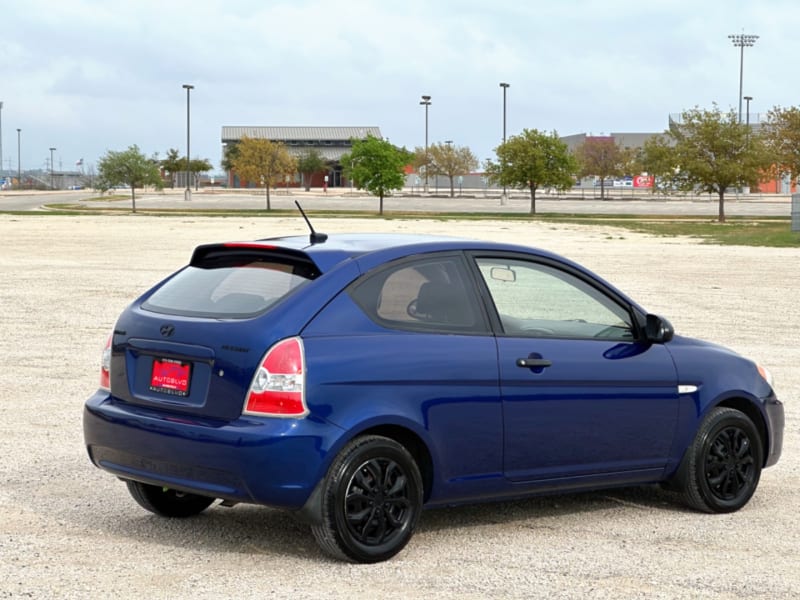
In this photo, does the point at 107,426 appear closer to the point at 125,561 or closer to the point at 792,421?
the point at 125,561

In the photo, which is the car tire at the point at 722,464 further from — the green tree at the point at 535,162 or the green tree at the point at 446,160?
the green tree at the point at 446,160

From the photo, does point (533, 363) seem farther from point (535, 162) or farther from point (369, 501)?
point (535, 162)

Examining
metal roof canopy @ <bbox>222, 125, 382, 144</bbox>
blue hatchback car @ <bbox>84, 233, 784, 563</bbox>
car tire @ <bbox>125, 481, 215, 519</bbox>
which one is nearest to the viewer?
blue hatchback car @ <bbox>84, 233, 784, 563</bbox>

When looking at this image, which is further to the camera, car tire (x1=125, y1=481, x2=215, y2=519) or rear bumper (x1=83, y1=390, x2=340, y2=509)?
car tire (x1=125, y1=481, x2=215, y2=519)

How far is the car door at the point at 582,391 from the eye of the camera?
21.4ft

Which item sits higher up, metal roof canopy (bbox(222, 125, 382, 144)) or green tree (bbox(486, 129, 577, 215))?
metal roof canopy (bbox(222, 125, 382, 144))

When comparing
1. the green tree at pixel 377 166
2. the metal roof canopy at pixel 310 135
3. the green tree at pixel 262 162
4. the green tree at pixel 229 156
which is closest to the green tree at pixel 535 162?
the green tree at pixel 377 166

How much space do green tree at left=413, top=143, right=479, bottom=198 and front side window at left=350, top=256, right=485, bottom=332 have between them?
111m

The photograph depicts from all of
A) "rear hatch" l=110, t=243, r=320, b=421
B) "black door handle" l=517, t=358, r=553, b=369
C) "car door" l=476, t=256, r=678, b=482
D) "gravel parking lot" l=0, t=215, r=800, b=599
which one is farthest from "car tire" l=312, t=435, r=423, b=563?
"black door handle" l=517, t=358, r=553, b=369

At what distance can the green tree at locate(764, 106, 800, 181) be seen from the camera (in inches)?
2518

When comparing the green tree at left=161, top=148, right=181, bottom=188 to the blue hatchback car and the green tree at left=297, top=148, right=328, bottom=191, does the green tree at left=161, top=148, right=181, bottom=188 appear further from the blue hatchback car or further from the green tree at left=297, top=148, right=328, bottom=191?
the blue hatchback car

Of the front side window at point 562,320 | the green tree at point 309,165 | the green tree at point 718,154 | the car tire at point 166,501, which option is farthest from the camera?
the green tree at point 309,165

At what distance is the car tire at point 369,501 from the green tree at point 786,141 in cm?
5939

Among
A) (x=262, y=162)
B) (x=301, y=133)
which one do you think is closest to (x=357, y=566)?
(x=262, y=162)
